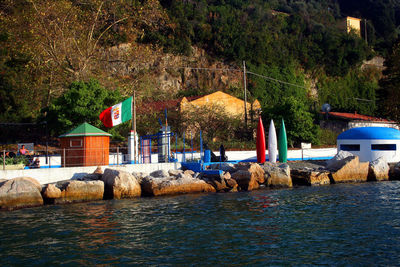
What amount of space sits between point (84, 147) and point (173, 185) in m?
5.37

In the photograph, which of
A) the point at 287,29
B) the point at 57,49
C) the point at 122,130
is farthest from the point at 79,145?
the point at 287,29

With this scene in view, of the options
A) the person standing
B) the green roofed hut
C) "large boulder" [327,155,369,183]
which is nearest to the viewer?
the green roofed hut

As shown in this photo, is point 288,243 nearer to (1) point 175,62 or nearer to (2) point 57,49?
(2) point 57,49

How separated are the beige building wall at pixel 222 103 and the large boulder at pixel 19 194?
2294cm

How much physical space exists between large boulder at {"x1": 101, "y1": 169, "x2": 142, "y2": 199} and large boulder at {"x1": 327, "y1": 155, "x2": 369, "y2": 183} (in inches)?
483

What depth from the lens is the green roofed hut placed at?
979 inches

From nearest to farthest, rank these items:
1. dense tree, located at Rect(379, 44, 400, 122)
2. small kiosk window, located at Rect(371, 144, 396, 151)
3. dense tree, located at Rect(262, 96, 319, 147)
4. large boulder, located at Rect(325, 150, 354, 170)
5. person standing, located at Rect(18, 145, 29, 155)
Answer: person standing, located at Rect(18, 145, 29, 155), large boulder, located at Rect(325, 150, 354, 170), small kiosk window, located at Rect(371, 144, 396, 151), dense tree, located at Rect(262, 96, 319, 147), dense tree, located at Rect(379, 44, 400, 122)

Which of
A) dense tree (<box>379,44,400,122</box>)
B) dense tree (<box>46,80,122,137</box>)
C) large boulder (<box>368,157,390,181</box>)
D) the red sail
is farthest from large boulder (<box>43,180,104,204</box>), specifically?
dense tree (<box>379,44,400,122</box>)

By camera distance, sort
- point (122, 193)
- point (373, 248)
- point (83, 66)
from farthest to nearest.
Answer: point (83, 66) → point (122, 193) → point (373, 248)

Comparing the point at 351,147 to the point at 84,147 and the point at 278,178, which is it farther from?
the point at 84,147

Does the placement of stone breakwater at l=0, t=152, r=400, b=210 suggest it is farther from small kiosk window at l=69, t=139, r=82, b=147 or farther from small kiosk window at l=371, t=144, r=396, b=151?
small kiosk window at l=371, t=144, r=396, b=151

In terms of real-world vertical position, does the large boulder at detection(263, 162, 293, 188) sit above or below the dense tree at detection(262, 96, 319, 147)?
below

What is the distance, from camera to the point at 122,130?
36250 mm

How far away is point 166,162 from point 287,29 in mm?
54700
